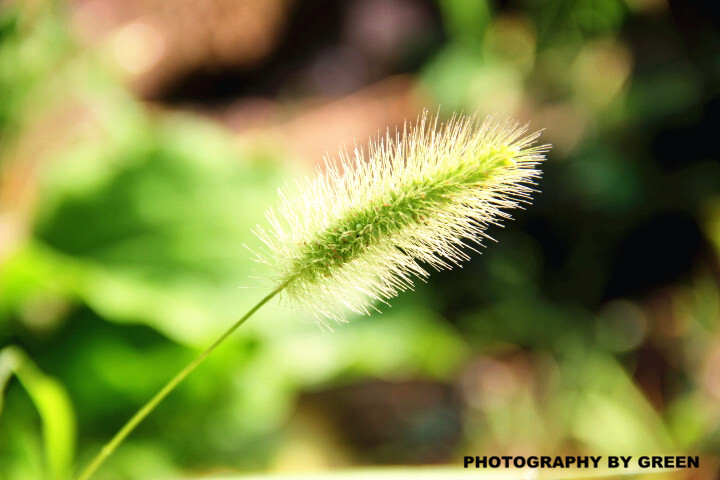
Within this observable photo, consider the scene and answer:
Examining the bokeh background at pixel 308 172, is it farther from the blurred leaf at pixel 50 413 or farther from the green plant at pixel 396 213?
the green plant at pixel 396 213

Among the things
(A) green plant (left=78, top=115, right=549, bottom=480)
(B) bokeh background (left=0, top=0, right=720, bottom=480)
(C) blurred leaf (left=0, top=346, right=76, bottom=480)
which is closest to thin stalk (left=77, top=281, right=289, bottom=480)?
(A) green plant (left=78, top=115, right=549, bottom=480)

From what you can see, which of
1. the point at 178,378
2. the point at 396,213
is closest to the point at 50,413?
the point at 178,378

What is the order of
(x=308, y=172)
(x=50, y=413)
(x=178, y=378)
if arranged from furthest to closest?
(x=308, y=172), (x=50, y=413), (x=178, y=378)

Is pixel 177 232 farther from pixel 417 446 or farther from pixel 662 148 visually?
pixel 662 148

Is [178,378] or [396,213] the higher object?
[396,213]

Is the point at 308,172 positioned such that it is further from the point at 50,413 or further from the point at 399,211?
the point at 399,211

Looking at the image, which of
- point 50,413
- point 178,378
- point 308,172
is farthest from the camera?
point 308,172

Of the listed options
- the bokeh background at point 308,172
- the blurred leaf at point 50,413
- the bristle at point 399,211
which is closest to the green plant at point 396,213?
the bristle at point 399,211

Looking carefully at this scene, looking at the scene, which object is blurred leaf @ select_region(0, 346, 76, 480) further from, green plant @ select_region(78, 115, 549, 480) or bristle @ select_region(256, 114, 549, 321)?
bristle @ select_region(256, 114, 549, 321)
